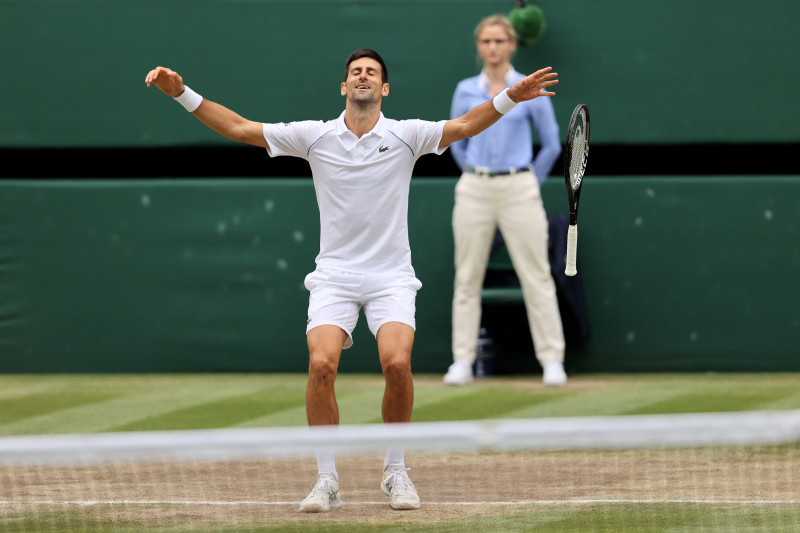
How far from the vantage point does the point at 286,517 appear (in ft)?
15.5

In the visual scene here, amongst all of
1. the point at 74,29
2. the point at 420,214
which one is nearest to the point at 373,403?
the point at 420,214

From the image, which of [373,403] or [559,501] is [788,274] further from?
[559,501]

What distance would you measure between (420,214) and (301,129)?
3.80 metres

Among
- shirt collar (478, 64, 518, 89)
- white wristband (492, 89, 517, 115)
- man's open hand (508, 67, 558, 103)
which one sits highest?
shirt collar (478, 64, 518, 89)

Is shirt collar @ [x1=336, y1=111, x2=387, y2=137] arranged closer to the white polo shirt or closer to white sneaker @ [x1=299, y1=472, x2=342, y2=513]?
the white polo shirt

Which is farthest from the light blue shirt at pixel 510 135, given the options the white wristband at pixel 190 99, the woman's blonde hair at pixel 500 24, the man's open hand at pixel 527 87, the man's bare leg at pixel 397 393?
the man's bare leg at pixel 397 393

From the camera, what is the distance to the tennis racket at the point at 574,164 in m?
5.23

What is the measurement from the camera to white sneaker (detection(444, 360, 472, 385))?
8.21 metres

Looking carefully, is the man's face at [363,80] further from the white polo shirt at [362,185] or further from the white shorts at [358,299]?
the white shorts at [358,299]

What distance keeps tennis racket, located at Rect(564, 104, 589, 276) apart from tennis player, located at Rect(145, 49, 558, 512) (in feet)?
0.82

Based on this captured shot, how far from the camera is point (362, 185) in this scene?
204 inches

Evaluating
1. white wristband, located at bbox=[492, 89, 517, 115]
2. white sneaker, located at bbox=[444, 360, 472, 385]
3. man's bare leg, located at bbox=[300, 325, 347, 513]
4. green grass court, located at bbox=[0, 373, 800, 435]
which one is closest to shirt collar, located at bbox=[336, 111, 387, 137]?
white wristband, located at bbox=[492, 89, 517, 115]

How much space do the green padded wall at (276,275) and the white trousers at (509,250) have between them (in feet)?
2.31

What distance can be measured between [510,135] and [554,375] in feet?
5.35
